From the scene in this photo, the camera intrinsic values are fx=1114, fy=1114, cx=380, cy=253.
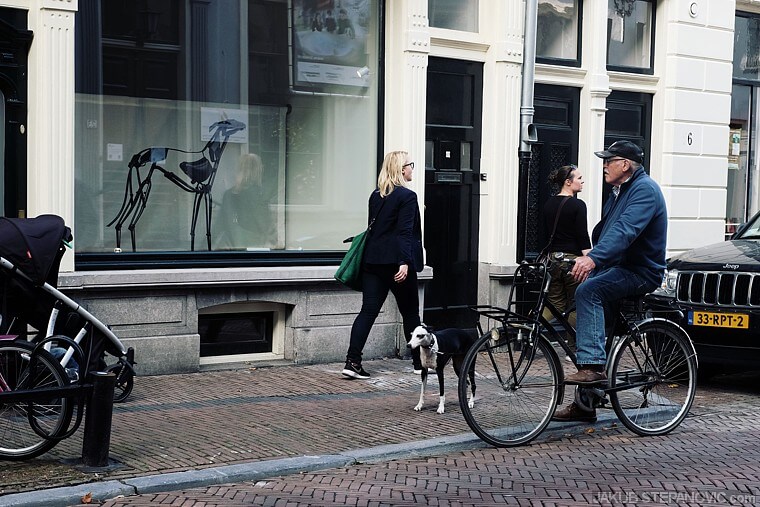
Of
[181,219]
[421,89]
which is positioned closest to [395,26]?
[421,89]

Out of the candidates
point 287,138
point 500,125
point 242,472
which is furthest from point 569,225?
point 242,472

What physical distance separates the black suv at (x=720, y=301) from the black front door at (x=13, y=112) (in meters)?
5.70

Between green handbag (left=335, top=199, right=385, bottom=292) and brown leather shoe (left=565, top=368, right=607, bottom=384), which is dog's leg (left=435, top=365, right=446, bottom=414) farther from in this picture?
green handbag (left=335, top=199, right=385, bottom=292)

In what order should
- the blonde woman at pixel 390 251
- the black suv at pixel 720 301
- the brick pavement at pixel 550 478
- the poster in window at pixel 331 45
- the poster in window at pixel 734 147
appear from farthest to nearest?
1. the poster in window at pixel 734 147
2. the poster in window at pixel 331 45
3. the blonde woman at pixel 390 251
4. the black suv at pixel 720 301
5. the brick pavement at pixel 550 478

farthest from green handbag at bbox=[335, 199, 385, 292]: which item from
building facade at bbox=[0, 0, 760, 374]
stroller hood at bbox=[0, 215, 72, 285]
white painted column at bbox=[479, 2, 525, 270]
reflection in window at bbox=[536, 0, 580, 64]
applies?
reflection in window at bbox=[536, 0, 580, 64]

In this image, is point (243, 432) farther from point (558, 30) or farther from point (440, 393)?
point (558, 30)

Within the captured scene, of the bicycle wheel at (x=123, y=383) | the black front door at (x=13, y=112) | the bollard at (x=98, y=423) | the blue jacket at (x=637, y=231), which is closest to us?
the bollard at (x=98, y=423)

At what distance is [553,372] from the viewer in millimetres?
7496

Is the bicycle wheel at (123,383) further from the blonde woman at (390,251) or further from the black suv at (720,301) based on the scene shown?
the black suv at (720,301)

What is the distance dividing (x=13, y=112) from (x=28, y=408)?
3504mm

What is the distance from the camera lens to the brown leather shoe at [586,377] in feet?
25.0

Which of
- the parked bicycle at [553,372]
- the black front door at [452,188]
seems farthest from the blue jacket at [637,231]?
the black front door at [452,188]

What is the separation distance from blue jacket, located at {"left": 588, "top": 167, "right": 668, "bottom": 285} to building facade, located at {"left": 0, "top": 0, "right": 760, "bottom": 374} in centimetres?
381

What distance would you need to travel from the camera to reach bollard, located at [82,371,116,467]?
6488 millimetres
